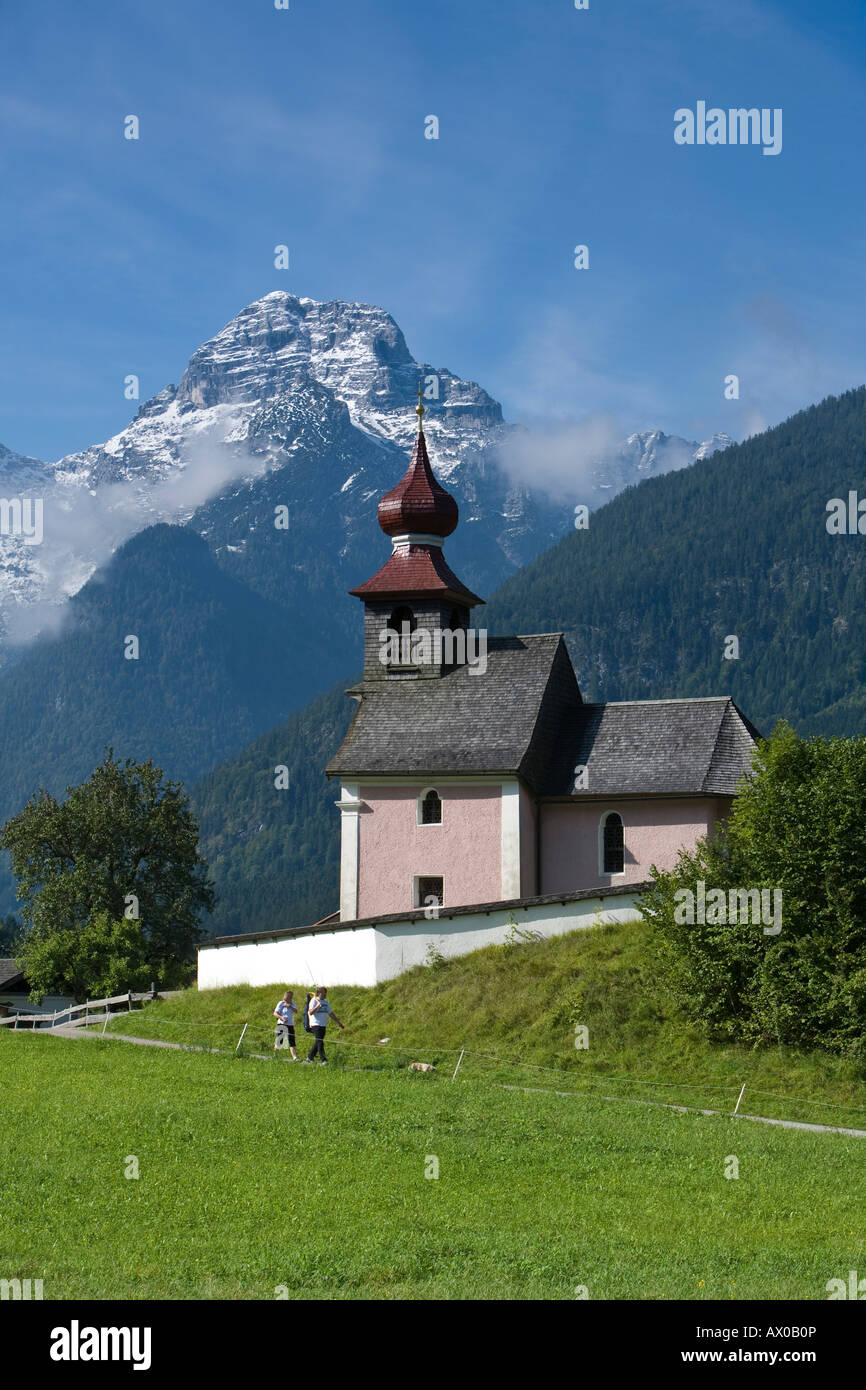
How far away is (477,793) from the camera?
42625mm

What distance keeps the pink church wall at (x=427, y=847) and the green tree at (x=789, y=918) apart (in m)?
10.4

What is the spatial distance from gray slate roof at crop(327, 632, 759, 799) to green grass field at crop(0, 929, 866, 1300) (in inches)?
327

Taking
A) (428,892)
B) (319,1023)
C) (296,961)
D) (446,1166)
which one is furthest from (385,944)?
(446,1166)

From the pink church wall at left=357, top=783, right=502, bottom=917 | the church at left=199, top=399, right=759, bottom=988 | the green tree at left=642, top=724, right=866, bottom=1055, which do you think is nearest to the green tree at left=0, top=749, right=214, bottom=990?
the church at left=199, top=399, right=759, bottom=988

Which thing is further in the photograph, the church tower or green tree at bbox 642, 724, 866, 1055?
the church tower

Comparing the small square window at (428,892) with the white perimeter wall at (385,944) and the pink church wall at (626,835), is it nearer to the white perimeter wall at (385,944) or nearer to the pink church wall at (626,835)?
the pink church wall at (626,835)

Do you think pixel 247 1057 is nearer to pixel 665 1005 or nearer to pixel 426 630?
pixel 665 1005

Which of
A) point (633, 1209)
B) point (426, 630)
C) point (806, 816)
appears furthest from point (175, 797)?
point (633, 1209)

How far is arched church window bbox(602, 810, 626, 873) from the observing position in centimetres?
4219

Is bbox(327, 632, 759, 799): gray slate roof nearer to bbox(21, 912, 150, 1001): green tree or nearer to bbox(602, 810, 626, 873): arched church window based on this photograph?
bbox(602, 810, 626, 873): arched church window

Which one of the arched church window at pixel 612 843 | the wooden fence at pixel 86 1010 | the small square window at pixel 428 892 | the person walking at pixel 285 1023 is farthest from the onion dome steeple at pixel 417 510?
the person walking at pixel 285 1023

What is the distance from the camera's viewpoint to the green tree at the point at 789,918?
29.4 meters

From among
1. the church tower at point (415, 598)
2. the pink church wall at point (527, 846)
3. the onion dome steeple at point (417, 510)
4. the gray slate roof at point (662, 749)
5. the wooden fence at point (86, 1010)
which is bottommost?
the wooden fence at point (86, 1010)
